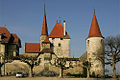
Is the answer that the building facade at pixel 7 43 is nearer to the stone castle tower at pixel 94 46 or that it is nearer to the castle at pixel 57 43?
the castle at pixel 57 43

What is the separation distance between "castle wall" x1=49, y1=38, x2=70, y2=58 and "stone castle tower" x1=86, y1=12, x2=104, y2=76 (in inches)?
422

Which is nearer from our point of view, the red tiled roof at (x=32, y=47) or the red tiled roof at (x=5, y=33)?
the red tiled roof at (x=5, y=33)

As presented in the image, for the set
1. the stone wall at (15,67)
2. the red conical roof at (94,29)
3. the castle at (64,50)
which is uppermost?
the red conical roof at (94,29)

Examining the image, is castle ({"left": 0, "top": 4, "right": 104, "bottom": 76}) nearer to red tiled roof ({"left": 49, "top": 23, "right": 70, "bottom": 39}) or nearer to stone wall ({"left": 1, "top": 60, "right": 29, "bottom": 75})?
red tiled roof ({"left": 49, "top": 23, "right": 70, "bottom": 39})

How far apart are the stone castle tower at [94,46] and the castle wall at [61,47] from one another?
422 inches

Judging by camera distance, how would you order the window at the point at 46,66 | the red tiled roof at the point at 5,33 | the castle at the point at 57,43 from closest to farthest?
the window at the point at 46,66
the red tiled roof at the point at 5,33
the castle at the point at 57,43

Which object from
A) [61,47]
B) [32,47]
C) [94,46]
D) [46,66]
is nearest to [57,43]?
[61,47]

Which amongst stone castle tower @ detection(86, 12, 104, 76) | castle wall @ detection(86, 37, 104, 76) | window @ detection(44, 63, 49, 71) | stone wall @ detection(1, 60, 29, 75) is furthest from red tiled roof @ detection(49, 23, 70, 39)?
stone wall @ detection(1, 60, 29, 75)

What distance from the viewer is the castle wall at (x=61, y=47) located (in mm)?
52188

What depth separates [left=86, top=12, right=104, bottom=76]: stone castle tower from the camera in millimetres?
39469

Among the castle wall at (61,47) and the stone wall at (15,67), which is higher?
the castle wall at (61,47)

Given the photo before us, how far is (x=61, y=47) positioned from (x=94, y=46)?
14.0 meters

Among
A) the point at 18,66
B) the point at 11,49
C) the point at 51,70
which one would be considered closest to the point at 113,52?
the point at 51,70

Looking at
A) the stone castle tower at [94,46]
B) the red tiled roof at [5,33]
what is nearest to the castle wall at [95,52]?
the stone castle tower at [94,46]
